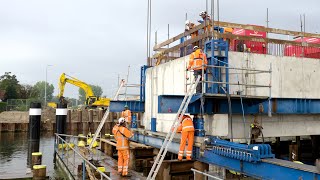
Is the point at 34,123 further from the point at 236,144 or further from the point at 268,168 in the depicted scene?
the point at 268,168

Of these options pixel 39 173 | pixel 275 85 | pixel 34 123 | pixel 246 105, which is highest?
pixel 275 85

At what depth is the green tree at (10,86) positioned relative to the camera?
63444 millimetres

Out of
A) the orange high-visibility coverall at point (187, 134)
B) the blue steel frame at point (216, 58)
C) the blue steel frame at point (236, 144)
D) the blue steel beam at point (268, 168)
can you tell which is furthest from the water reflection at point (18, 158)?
the blue steel beam at point (268, 168)

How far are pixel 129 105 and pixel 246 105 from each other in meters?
7.11

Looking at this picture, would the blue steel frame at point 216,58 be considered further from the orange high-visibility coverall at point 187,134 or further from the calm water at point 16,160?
the calm water at point 16,160

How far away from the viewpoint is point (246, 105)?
10945mm

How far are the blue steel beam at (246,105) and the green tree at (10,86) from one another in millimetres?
60824

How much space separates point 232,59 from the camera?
461 inches

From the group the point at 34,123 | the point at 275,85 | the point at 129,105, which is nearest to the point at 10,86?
the point at 34,123

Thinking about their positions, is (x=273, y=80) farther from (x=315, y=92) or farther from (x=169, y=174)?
(x=169, y=174)

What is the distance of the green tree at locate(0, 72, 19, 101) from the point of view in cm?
6344

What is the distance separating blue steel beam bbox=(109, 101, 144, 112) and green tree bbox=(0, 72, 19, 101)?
54.2 metres

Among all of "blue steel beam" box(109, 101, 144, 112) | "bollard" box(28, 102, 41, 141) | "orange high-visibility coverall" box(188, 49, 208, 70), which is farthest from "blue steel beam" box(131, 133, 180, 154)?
"bollard" box(28, 102, 41, 141)

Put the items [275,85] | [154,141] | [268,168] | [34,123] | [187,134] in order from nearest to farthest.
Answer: [268,168], [187,134], [275,85], [154,141], [34,123]
